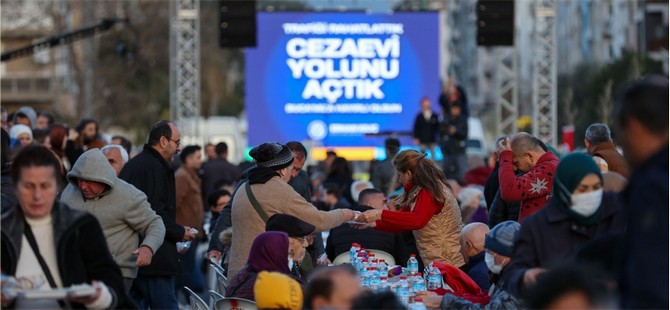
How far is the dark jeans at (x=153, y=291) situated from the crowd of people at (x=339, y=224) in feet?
0.04

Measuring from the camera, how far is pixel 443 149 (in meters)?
25.8

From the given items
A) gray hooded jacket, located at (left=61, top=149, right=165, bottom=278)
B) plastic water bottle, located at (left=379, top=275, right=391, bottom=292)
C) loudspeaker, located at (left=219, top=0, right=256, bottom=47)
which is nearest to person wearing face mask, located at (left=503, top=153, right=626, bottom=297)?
plastic water bottle, located at (left=379, top=275, right=391, bottom=292)

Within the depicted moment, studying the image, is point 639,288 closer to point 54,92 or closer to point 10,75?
point 54,92

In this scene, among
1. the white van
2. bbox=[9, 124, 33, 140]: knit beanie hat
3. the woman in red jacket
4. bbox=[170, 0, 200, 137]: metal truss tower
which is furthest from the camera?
the white van

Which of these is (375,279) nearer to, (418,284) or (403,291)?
(418,284)

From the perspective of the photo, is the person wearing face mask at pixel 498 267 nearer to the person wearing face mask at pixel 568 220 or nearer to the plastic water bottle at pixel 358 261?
the person wearing face mask at pixel 568 220

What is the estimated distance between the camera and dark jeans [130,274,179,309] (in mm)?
11586

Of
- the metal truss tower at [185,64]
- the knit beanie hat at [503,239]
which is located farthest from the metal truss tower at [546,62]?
the knit beanie hat at [503,239]

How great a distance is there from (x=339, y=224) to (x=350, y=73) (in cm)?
2246

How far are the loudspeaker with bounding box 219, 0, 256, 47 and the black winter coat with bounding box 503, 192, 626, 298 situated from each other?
25397mm

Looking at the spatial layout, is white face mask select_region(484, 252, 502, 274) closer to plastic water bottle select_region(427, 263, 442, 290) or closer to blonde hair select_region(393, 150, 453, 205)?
plastic water bottle select_region(427, 263, 442, 290)

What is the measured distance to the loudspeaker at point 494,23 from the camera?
104 ft

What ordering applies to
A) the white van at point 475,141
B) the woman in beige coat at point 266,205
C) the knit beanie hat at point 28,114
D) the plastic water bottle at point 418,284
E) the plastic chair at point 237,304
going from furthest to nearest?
the white van at point 475,141 < the knit beanie hat at point 28,114 < the woman in beige coat at point 266,205 < the plastic water bottle at point 418,284 < the plastic chair at point 237,304

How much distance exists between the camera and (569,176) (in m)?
7.21
